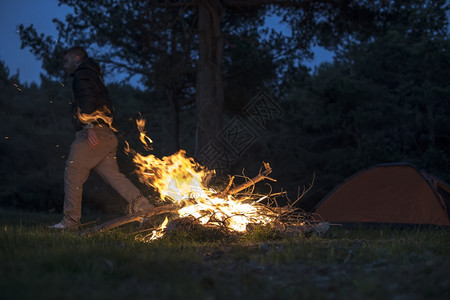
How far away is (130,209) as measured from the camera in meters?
5.52

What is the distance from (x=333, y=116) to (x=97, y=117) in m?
10.5

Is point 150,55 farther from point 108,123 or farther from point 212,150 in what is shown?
point 108,123

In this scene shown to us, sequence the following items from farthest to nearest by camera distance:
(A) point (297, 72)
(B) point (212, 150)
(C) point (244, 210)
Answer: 1. (A) point (297, 72)
2. (B) point (212, 150)
3. (C) point (244, 210)

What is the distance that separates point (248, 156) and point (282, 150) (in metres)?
1.65

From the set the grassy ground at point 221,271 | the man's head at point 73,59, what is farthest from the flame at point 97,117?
the grassy ground at point 221,271

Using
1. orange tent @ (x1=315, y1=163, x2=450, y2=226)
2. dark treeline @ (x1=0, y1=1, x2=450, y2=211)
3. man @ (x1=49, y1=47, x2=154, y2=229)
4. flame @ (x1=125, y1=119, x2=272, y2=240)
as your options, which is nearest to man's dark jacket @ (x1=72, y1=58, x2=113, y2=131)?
man @ (x1=49, y1=47, x2=154, y2=229)

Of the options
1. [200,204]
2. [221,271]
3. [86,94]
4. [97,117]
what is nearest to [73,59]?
[86,94]

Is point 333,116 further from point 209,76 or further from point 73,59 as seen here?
point 73,59

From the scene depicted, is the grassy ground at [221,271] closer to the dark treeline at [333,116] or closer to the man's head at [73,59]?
the man's head at [73,59]

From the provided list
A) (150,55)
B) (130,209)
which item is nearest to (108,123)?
(130,209)

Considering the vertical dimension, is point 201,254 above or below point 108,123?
below

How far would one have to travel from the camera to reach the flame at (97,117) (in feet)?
18.1

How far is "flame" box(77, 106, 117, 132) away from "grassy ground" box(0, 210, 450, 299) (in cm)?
181

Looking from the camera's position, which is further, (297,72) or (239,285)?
(297,72)
